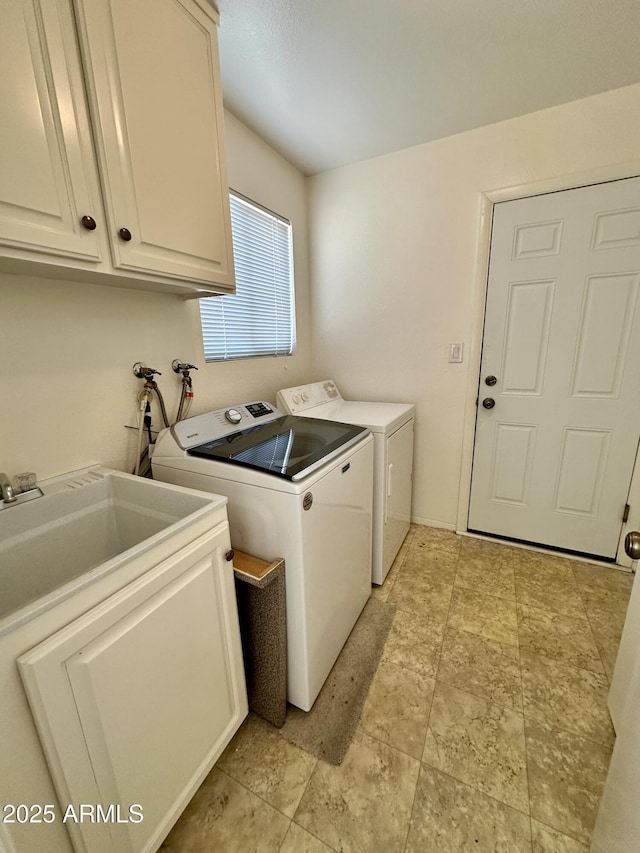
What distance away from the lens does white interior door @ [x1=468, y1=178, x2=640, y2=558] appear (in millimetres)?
1747

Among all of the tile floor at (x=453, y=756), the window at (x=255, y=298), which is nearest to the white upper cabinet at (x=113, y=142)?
the window at (x=255, y=298)

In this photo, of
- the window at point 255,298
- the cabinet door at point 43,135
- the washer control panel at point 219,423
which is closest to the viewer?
the cabinet door at point 43,135

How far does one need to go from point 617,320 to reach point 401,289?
46.1 inches

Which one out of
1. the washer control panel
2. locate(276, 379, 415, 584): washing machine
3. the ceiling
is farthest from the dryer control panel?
the ceiling

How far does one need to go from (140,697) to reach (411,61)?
2.35 m

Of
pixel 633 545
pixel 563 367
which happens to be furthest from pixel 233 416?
pixel 563 367

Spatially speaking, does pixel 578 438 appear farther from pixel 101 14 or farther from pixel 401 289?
pixel 101 14

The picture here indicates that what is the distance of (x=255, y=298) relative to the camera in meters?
2.04

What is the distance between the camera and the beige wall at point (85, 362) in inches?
40.8

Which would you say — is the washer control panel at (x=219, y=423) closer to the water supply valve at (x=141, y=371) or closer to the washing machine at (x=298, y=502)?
the washing machine at (x=298, y=502)

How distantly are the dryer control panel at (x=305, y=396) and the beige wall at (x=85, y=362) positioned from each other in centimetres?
34

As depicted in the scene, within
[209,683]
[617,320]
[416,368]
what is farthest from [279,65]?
[209,683]

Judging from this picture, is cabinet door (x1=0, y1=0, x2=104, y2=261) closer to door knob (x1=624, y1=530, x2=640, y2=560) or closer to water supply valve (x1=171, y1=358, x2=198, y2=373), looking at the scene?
water supply valve (x1=171, y1=358, x2=198, y2=373)

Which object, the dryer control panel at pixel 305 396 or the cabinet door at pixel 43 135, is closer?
the cabinet door at pixel 43 135
